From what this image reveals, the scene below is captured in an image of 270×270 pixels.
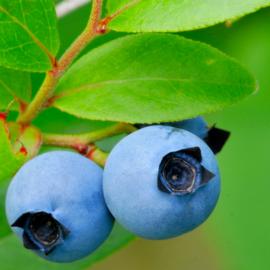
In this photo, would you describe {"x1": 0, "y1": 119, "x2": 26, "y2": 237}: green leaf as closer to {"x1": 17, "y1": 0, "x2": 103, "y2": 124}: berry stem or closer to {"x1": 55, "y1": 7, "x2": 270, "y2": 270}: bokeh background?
{"x1": 17, "y1": 0, "x2": 103, "y2": 124}: berry stem

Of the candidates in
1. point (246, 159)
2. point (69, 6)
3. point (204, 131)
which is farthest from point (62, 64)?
point (246, 159)

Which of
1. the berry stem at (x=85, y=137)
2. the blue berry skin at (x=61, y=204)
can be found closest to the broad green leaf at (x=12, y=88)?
the berry stem at (x=85, y=137)

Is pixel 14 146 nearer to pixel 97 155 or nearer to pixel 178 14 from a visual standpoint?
pixel 97 155

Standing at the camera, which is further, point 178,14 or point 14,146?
point 14,146

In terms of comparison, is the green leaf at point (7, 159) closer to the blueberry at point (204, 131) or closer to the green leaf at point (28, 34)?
the green leaf at point (28, 34)

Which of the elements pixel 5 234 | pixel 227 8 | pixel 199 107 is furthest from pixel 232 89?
pixel 5 234

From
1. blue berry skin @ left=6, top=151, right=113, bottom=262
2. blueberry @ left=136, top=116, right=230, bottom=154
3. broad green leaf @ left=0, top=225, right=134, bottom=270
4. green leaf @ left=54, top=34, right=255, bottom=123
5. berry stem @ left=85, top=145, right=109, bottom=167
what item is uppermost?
green leaf @ left=54, top=34, right=255, bottom=123

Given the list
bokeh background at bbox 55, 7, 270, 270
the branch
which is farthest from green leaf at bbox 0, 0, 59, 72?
bokeh background at bbox 55, 7, 270, 270

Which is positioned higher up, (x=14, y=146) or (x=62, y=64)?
(x=62, y=64)
